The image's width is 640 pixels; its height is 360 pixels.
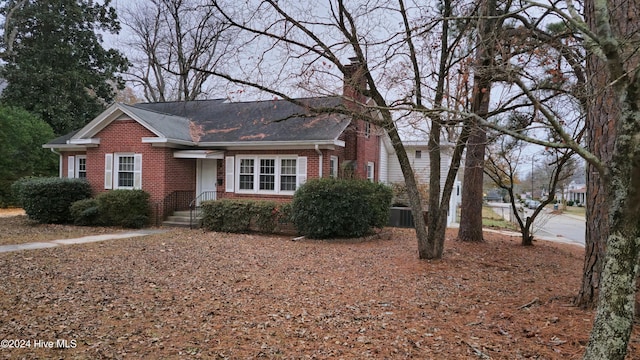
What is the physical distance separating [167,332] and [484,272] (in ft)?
19.7

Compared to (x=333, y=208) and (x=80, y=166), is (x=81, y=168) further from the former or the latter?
(x=333, y=208)

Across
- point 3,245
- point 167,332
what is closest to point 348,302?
point 167,332

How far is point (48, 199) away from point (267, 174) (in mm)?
7714

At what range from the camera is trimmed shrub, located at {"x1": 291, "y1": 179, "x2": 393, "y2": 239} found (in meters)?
11.9

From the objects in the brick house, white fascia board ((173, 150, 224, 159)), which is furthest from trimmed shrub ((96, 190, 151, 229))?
white fascia board ((173, 150, 224, 159))

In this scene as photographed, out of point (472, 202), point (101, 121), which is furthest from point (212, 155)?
point (472, 202)

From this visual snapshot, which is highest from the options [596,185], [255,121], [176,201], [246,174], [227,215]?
[255,121]

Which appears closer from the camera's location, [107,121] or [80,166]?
[107,121]

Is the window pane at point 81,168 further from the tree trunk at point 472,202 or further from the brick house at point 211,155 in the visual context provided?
the tree trunk at point 472,202

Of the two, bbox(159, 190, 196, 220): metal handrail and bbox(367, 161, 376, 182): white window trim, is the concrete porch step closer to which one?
bbox(159, 190, 196, 220): metal handrail

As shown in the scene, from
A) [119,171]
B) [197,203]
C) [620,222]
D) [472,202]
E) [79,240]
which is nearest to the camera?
[620,222]

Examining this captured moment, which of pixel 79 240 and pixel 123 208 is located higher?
pixel 123 208

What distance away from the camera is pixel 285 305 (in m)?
5.62

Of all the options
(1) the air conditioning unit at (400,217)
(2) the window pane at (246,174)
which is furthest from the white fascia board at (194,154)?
(1) the air conditioning unit at (400,217)
